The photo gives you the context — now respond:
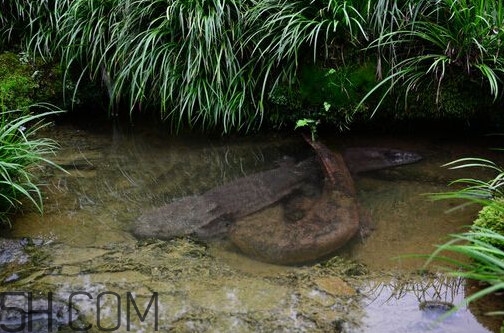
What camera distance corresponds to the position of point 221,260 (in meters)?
2.65

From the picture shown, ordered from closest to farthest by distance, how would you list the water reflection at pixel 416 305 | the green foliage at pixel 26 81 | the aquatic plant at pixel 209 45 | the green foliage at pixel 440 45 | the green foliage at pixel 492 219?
the water reflection at pixel 416 305, the green foliage at pixel 492 219, the green foliage at pixel 440 45, the aquatic plant at pixel 209 45, the green foliage at pixel 26 81

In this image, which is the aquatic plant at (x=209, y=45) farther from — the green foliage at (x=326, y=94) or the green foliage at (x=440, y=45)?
the green foliage at (x=440, y=45)

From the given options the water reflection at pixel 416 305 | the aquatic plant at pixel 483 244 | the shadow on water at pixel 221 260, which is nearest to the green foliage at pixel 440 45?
the shadow on water at pixel 221 260

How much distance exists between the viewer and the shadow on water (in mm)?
2197

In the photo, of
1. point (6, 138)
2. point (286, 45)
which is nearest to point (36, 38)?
point (6, 138)

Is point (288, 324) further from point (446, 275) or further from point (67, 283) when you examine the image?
point (67, 283)

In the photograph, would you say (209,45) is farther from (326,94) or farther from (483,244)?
(483,244)

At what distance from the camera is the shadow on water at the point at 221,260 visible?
2197mm

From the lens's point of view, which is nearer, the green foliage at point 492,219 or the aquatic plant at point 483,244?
the aquatic plant at point 483,244

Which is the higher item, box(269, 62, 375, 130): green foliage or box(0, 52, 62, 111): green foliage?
box(269, 62, 375, 130): green foliage

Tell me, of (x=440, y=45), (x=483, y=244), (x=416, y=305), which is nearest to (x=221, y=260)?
(x=416, y=305)

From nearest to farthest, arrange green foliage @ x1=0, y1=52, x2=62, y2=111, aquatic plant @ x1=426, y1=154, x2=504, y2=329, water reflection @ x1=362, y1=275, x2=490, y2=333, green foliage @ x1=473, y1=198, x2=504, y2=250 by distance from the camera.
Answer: aquatic plant @ x1=426, y1=154, x2=504, y2=329, water reflection @ x1=362, y1=275, x2=490, y2=333, green foliage @ x1=473, y1=198, x2=504, y2=250, green foliage @ x1=0, y1=52, x2=62, y2=111

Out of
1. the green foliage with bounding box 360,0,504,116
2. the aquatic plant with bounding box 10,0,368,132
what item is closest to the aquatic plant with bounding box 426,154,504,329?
the green foliage with bounding box 360,0,504,116

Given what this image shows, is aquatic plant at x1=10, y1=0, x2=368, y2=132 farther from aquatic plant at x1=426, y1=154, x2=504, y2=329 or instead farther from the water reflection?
the water reflection
